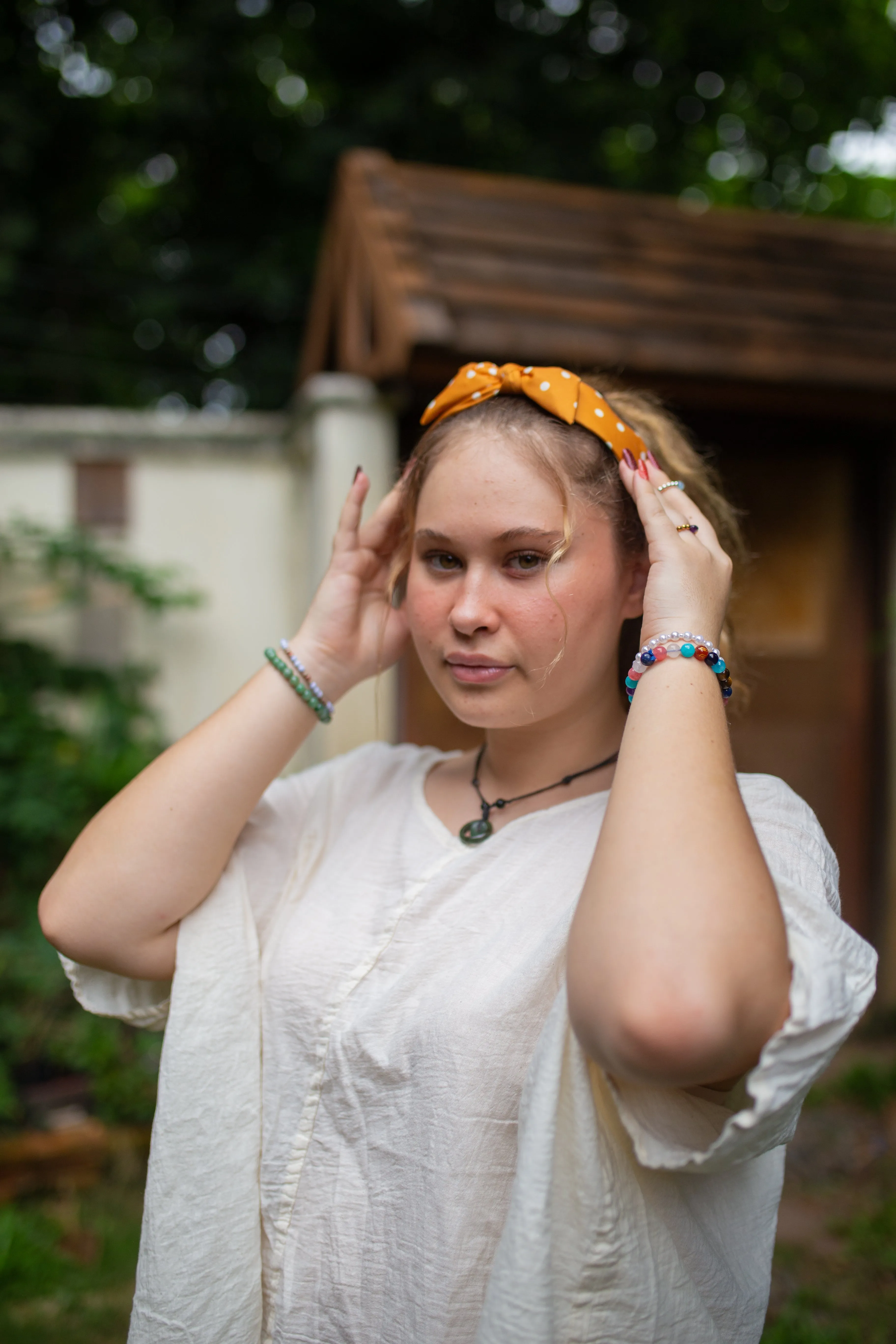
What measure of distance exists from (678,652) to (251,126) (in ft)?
26.4

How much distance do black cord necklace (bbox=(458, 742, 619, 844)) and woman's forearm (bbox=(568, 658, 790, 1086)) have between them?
37cm

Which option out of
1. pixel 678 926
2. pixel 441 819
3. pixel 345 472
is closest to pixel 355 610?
pixel 441 819

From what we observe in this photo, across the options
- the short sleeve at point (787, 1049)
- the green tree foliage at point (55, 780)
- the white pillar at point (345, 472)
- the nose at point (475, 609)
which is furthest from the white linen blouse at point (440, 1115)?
the green tree foliage at point (55, 780)

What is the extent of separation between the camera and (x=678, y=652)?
3.67 feet

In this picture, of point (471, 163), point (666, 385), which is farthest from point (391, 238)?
point (471, 163)

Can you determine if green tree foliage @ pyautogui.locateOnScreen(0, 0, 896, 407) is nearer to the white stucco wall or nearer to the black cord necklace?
the white stucco wall

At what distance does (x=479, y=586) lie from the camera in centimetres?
129

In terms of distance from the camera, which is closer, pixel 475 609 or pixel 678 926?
pixel 678 926

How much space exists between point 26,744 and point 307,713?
2598mm

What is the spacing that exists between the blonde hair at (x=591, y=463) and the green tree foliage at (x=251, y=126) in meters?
6.20

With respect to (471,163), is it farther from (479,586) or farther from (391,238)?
(479,586)

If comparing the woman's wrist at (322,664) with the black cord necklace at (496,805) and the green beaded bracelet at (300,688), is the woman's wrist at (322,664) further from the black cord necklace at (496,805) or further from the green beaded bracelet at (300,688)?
the black cord necklace at (496,805)

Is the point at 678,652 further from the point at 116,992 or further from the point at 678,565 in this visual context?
the point at 116,992

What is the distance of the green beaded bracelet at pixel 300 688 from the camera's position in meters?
1.50
